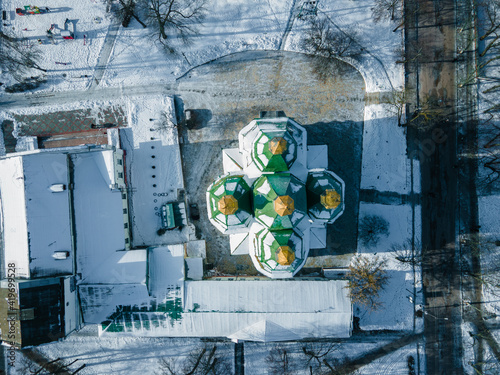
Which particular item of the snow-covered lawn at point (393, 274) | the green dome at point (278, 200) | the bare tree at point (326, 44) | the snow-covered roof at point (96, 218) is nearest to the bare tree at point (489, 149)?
the snow-covered lawn at point (393, 274)

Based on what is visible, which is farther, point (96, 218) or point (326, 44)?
point (326, 44)

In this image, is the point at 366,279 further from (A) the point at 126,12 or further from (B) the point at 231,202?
(A) the point at 126,12

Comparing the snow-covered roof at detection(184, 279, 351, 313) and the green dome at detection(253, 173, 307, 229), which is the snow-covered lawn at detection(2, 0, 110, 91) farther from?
the snow-covered roof at detection(184, 279, 351, 313)

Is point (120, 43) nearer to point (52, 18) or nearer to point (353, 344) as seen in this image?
point (52, 18)

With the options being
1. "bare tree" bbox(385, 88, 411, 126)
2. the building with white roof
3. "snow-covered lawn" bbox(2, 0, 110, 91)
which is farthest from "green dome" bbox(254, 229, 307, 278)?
"snow-covered lawn" bbox(2, 0, 110, 91)

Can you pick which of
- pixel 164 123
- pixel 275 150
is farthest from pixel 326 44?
pixel 164 123
